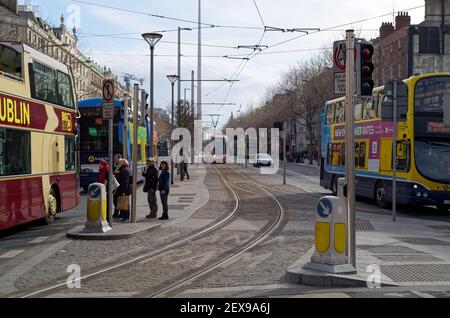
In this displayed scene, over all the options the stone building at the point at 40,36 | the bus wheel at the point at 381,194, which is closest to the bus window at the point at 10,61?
the stone building at the point at 40,36

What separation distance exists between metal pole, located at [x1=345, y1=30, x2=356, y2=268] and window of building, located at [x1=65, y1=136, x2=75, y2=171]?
9.46 meters

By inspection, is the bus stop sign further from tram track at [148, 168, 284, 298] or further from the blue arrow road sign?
the blue arrow road sign

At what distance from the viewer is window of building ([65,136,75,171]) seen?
50.9 feet

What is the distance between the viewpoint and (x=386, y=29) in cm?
6606

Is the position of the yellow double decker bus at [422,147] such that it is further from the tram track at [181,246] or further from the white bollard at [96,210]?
the white bollard at [96,210]

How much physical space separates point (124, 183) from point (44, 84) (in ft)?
10.6

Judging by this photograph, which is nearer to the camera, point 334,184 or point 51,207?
point 51,207

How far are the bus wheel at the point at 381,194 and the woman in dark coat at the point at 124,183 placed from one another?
9.30m

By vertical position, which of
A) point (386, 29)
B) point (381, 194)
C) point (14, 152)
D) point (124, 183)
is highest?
point (386, 29)

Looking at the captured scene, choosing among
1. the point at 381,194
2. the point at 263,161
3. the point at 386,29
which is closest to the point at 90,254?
the point at 381,194

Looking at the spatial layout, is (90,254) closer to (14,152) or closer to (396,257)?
(14,152)

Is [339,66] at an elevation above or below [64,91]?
below
